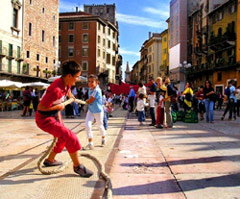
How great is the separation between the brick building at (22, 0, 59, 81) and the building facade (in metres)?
1.17

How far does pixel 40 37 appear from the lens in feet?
132

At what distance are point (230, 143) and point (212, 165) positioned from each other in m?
2.35

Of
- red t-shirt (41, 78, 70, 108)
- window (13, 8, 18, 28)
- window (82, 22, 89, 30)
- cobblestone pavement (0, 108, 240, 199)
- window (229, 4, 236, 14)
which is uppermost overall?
window (82, 22, 89, 30)

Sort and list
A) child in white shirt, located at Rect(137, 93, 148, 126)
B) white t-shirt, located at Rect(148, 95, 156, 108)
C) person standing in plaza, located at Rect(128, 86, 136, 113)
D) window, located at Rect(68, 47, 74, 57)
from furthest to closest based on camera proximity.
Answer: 1. window, located at Rect(68, 47, 74, 57)
2. person standing in plaza, located at Rect(128, 86, 136, 113)
3. child in white shirt, located at Rect(137, 93, 148, 126)
4. white t-shirt, located at Rect(148, 95, 156, 108)

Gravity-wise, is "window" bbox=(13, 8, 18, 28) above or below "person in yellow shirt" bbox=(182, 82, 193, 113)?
above

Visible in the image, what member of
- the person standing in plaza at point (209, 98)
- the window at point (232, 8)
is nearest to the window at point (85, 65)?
the window at point (232, 8)

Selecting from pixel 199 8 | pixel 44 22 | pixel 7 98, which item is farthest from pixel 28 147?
pixel 199 8

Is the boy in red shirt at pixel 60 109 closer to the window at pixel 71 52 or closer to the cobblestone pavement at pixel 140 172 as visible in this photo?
the cobblestone pavement at pixel 140 172

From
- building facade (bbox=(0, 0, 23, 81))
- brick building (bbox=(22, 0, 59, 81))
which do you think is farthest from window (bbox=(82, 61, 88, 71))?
building facade (bbox=(0, 0, 23, 81))

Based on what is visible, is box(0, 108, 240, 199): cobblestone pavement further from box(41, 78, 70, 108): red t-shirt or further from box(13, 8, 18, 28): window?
box(13, 8, 18, 28): window

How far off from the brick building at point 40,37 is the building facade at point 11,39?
1.17 meters

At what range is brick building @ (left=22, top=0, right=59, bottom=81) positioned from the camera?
36844mm

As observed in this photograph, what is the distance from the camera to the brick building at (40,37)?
36844mm

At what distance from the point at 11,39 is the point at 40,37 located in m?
7.52
